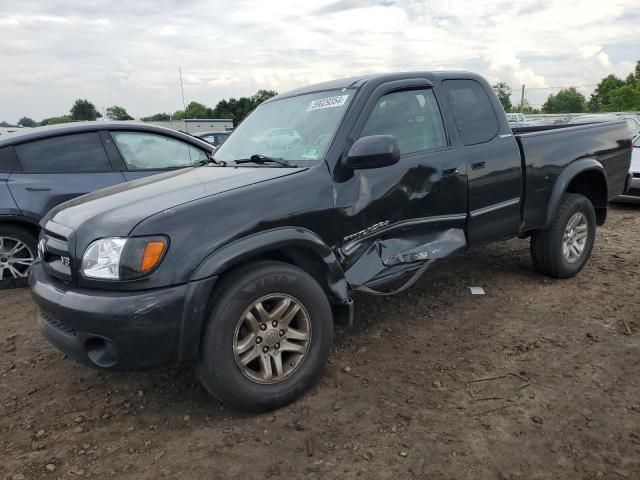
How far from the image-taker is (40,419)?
9.51 ft

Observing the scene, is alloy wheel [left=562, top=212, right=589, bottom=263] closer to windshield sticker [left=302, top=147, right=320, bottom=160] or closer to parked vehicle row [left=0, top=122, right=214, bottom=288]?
windshield sticker [left=302, top=147, right=320, bottom=160]

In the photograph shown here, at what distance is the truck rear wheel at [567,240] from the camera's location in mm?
4570

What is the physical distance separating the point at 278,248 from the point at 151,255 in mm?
692

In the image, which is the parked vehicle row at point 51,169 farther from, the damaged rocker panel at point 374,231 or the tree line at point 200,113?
the tree line at point 200,113

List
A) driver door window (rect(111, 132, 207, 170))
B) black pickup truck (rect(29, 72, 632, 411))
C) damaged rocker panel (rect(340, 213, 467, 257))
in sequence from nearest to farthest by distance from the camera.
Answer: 1. black pickup truck (rect(29, 72, 632, 411))
2. damaged rocker panel (rect(340, 213, 467, 257))
3. driver door window (rect(111, 132, 207, 170))

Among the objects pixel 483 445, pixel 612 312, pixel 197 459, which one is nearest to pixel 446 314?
pixel 612 312

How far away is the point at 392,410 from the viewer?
9.25 feet

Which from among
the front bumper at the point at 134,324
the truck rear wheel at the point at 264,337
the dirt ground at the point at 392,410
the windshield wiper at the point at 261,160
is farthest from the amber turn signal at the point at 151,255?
the windshield wiper at the point at 261,160

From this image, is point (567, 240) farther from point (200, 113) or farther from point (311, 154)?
point (200, 113)

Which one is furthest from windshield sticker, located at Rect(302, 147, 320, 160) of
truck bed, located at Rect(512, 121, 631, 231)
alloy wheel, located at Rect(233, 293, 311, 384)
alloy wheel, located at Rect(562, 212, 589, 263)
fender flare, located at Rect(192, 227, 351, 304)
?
alloy wheel, located at Rect(562, 212, 589, 263)

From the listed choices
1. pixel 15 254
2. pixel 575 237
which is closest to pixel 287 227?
pixel 575 237

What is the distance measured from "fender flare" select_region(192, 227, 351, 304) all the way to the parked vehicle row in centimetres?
247

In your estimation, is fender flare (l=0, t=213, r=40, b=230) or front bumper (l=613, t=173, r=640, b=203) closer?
fender flare (l=0, t=213, r=40, b=230)

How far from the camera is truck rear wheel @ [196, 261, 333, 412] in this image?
2613 mm
